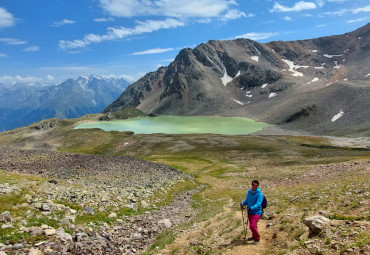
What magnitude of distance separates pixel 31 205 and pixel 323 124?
616 ft

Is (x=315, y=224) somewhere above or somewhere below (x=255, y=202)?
below

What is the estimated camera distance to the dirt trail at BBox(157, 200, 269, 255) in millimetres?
13466

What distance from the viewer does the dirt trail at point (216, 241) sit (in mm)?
13466

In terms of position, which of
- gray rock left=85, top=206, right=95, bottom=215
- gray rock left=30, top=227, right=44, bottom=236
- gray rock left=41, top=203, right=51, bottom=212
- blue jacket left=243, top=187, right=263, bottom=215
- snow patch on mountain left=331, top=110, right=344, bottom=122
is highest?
blue jacket left=243, top=187, right=263, bottom=215

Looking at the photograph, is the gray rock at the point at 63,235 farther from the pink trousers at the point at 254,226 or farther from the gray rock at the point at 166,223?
the pink trousers at the point at 254,226

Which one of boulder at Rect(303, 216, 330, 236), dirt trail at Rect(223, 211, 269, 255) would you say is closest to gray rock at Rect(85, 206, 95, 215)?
dirt trail at Rect(223, 211, 269, 255)

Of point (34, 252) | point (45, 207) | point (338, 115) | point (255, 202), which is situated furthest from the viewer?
point (338, 115)

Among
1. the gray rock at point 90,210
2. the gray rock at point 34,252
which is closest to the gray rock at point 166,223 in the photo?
the gray rock at point 90,210

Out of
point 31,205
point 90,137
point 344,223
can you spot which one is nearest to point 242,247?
point 344,223

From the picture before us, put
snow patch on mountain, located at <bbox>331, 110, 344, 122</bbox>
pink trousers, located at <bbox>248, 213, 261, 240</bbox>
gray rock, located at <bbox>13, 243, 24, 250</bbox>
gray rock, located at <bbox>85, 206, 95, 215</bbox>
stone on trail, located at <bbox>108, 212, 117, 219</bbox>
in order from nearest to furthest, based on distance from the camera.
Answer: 1. gray rock, located at <bbox>13, 243, 24, 250</bbox>
2. pink trousers, located at <bbox>248, 213, 261, 240</bbox>
3. gray rock, located at <bbox>85, 206, 95, 215</bbox>
4. stone on trail, located at <bbox>108, 212, 117, 219</bbox>
5. snow patch on mountain, located at <bbox>331, 110, 344, 122</bbox>

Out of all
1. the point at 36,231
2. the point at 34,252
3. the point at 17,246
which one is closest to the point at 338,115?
the point at 36,231

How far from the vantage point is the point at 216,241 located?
49.8 feet

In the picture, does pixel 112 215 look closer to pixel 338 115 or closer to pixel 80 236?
pixel 80 236

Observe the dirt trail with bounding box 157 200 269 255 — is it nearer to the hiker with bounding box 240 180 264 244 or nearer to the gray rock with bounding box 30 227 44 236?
the hiker with bounding box 240 180 264 244
